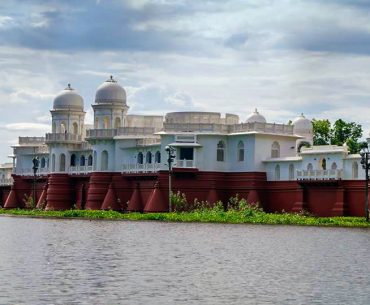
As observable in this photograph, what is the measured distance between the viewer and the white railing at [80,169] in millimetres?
79338

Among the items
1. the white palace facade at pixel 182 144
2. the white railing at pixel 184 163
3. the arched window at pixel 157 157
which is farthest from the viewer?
the arched window at pixel 157 157

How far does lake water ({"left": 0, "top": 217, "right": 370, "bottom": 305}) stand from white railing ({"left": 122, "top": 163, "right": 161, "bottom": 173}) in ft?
85.5

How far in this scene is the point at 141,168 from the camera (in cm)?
7262

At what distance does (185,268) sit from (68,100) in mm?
56062

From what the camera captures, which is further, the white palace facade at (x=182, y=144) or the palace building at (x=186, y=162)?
the white palace facade at (x=182, y=144)

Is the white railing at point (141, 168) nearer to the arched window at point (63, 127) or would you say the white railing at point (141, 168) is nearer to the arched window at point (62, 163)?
the arched window at point (62, 163)

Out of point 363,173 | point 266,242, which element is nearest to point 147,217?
point 363,173

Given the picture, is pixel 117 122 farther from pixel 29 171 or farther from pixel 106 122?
pixel 29 171

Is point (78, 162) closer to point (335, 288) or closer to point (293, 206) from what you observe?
point (293, 206)

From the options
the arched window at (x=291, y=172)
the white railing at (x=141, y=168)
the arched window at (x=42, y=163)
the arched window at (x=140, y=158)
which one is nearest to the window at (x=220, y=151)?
the white railing at (x=141, y=168)

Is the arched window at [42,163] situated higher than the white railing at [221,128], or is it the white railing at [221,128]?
the white railing at [221,128]

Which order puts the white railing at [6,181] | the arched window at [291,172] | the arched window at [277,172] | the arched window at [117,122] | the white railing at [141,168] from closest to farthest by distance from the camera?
1. the arched window at [291,172]
2. the arched window at [277,172]
3. the white railing at [141,168]
4. the arched window at [117,122]
5. the white railing at [6,181]

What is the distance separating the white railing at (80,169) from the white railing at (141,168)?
16.8 ft

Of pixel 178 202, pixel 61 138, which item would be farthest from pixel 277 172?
pixel 61 138
